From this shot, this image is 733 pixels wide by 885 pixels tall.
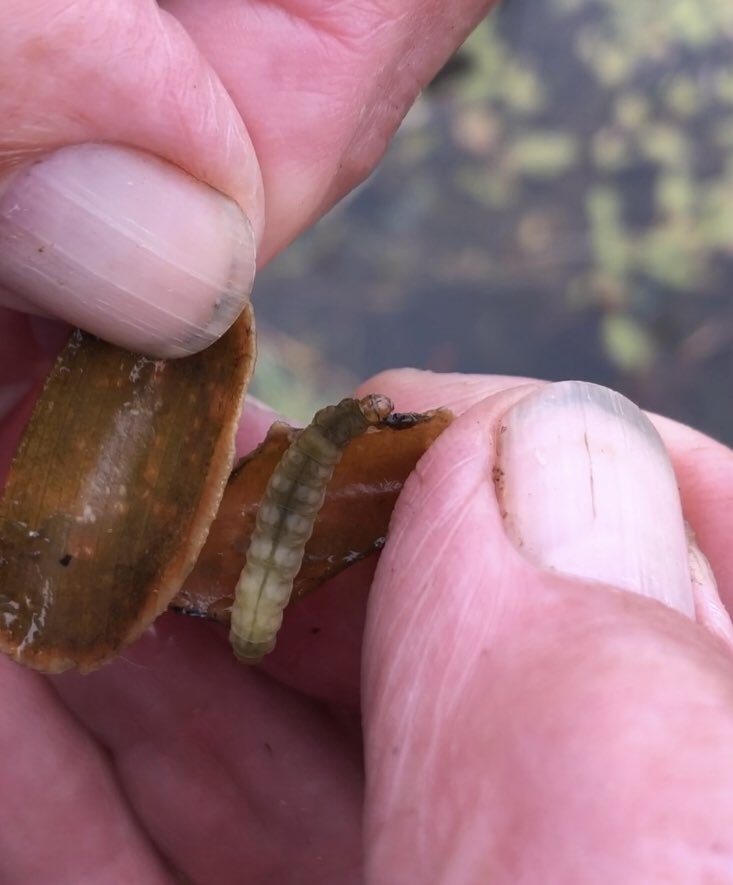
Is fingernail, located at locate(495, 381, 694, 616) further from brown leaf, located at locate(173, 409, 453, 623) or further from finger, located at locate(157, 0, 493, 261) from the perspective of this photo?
finger, located at locate(157, 0, 493, 261)

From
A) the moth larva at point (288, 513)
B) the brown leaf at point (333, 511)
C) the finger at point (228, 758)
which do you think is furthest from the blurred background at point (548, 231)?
the moth larva at point (288, 513)

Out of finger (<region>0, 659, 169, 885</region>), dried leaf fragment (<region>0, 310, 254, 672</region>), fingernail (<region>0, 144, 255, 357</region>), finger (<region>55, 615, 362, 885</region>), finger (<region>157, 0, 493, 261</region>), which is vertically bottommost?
finger (<region>0, 659, 169, 885</region>)

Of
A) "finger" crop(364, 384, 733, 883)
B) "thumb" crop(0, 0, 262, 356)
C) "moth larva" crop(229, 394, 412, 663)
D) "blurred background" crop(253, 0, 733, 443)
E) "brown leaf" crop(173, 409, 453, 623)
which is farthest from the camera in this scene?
"blurred background" crop(253, 0, 733, 443)

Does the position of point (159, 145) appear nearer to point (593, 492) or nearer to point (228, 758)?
→ point (593, 492)

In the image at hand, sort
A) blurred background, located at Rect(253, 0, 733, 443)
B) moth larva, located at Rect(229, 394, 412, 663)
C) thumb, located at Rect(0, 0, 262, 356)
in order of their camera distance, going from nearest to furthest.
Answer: thumb, located at Rect(0, 0, 262, 356) < moth larva, located at Rect(229, 394, 412, 663) < blurred background, located at Rect(253, 0, 733, 443)

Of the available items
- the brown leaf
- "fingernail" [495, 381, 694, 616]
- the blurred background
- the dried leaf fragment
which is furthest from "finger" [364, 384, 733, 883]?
the blurred background

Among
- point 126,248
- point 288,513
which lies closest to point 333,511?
point 288,513
